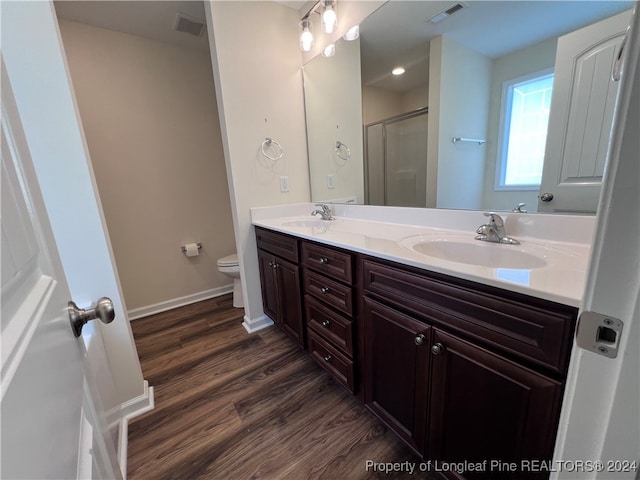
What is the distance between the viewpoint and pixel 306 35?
1.85 metres

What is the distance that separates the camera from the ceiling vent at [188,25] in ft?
6.29

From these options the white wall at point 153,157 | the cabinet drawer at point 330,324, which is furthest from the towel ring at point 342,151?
the white wall at point 153,157

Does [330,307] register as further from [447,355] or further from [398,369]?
[447,355]

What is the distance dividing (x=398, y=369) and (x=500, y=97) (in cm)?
117

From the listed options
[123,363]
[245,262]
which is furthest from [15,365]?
[245,262]

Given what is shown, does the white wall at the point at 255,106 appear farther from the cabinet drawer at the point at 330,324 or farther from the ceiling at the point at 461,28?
the cabinet drawer at the point at 330,324

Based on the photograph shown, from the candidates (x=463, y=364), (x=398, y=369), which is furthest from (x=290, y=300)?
(x=463, y=364)

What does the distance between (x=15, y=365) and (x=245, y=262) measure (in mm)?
1785

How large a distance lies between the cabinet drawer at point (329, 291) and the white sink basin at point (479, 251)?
1.11 ft

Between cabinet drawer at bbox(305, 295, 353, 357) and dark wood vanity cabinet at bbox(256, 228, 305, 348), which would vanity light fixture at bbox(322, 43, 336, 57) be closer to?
dark wood vanity cabinet at bbox(256, 228, 305, 348)

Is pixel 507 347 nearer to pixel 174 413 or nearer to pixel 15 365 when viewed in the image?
pixel 15 365

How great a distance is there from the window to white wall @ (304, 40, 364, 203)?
864 millimetres

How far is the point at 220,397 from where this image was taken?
4.69 ft

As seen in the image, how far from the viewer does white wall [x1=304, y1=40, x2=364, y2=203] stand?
69.7 inches
